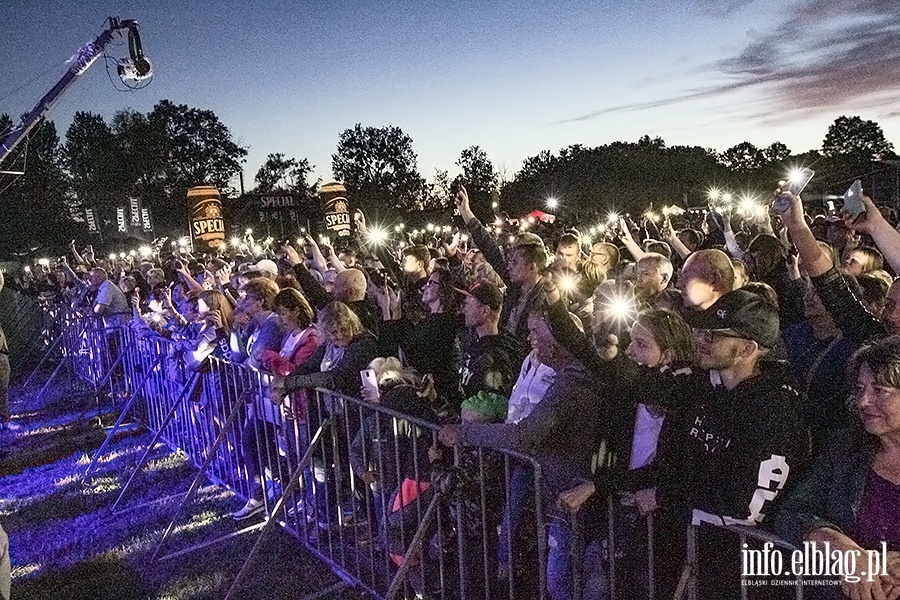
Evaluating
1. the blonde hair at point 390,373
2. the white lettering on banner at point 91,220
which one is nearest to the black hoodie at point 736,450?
the blonde hair at point 390,373

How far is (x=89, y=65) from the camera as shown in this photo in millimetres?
18719

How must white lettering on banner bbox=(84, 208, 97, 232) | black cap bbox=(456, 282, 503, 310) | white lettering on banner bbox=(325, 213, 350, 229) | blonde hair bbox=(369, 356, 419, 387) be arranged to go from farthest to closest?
white lettering on banner bbox=(84, 208, 97, 232), white lettering on banner bbox=(325, 213, 350, 229), black cap bbox=(456, 282, 503, 310), blonde hair bbox=(369, 356, 419, 387)

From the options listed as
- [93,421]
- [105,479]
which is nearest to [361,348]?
[105,479]

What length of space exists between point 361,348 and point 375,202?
48.7 meters

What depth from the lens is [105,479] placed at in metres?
7.46

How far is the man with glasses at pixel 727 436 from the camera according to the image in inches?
107

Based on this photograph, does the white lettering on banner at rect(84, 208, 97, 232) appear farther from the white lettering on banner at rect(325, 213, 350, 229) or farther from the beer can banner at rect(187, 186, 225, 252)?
the white lettering on banner at rect(325, 213, 350, 229)

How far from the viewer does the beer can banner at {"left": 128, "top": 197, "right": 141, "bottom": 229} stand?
1307 inches

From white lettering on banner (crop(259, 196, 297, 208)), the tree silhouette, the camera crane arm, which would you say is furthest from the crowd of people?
the tree silhouette

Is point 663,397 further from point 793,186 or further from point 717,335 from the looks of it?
point 793,186

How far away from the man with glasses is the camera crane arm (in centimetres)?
1824

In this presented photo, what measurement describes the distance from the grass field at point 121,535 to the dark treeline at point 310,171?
1546 inches

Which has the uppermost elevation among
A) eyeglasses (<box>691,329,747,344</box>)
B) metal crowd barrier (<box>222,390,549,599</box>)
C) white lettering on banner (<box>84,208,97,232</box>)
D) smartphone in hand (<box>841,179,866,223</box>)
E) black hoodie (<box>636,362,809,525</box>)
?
white lettering on banner (<box>84,208,97,232</box>)

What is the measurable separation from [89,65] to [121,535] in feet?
55.3
